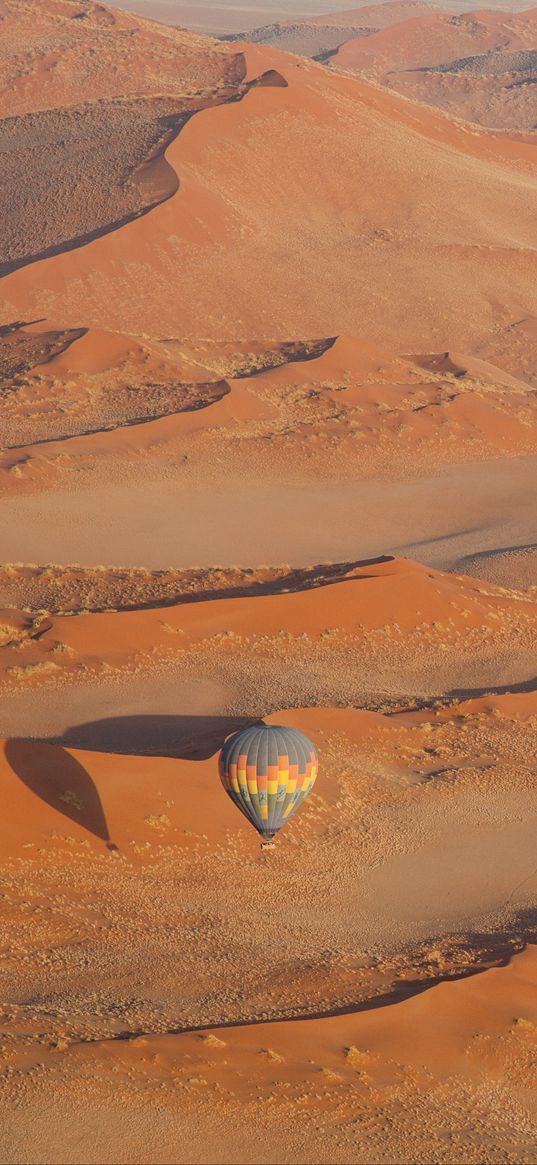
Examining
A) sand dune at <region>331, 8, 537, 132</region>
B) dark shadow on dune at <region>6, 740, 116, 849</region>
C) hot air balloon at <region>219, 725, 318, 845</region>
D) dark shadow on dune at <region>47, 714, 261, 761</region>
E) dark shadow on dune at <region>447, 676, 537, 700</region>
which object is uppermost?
sand dune at <region>331, 8, 537, 132</region>

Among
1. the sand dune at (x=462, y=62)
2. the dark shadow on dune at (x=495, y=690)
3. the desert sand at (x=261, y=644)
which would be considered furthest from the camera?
the sand dune at (x=462, y=62)

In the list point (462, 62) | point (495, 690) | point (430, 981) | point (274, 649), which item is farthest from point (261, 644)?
point (462, 62)

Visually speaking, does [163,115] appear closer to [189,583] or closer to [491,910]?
[189,583]

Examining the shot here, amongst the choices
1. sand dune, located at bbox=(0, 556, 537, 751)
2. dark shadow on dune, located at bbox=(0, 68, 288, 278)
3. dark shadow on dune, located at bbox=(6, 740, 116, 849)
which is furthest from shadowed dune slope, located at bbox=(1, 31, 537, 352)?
dark shadow on dune, located at bbox=(6, 740, 116, 849)

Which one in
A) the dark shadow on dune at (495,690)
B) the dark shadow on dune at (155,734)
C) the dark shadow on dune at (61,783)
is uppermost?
the dark shadow on dune at (61,783)

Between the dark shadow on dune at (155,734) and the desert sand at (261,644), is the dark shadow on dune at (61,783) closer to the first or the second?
the desert sand at (261,644)

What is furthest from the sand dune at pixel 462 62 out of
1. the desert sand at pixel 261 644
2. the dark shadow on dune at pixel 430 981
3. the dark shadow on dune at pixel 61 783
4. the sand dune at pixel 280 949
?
the dark shadow on dune at pixel 430 981

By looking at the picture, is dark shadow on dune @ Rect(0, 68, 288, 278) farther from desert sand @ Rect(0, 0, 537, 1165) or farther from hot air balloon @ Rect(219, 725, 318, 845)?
hot air balloon @ Rect(219, 725, 318, 845)
